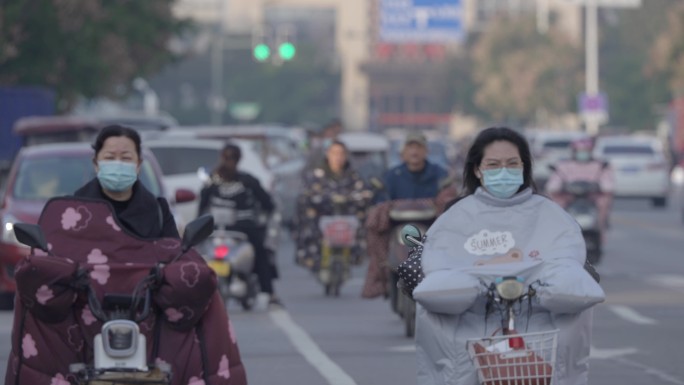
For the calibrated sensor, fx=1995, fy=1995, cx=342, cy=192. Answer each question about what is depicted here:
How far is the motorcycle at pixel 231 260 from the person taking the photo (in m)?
17.6

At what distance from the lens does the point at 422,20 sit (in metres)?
82.6

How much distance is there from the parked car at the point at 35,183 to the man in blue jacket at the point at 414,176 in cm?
275

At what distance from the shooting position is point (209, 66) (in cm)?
13125

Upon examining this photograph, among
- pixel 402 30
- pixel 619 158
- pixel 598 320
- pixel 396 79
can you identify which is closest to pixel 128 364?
pixel 598 320

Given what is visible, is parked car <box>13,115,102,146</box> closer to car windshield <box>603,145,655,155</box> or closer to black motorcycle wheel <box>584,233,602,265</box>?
black motorcycle wheel <box>584,233,602,265</box>

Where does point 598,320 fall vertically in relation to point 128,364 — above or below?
below

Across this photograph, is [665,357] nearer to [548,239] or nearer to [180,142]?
[548,239]

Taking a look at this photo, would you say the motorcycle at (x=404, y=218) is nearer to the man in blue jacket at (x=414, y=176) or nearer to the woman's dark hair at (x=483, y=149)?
the man in blue jacket at (x=414, y=176)

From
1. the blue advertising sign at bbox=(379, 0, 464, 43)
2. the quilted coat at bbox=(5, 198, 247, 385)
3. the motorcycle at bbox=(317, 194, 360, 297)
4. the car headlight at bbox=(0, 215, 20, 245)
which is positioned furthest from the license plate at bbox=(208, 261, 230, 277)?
the blue advertising sign at bbox=(379, 0, 464, 43)

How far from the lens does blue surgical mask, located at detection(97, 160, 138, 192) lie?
7.91 m

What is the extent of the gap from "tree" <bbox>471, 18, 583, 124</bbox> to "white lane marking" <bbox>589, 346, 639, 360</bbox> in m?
79.8

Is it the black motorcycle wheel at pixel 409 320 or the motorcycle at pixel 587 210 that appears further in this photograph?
the motorcycle at pixel 587 210

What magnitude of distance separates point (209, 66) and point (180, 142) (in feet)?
349

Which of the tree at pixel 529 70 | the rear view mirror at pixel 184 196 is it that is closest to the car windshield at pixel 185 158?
the rear view mirror at pixel 184 196
